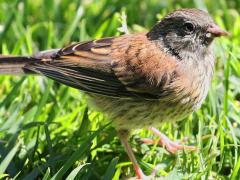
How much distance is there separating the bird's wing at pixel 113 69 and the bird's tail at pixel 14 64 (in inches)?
3.2

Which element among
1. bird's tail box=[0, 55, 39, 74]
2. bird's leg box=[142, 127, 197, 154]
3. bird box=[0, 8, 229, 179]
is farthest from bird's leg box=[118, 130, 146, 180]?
bird's tail box=[0, 55, 39, 74]

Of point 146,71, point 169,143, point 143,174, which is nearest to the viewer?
point 143,174

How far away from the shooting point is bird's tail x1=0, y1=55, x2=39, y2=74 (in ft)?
14.3

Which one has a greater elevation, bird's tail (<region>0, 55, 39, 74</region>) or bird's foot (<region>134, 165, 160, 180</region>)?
bird's tail (<region>0, 55, 39, 74</region>)

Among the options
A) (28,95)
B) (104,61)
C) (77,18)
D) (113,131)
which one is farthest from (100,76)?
(77,18)

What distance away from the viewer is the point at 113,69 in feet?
14.0

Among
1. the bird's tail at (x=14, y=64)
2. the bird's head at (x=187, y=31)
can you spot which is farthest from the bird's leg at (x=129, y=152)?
the bird's tail at (x=14, y=64)

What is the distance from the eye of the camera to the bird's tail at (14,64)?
4.36 metres

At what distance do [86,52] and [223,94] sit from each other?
1.07 m

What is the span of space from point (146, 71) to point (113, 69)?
0.24 m

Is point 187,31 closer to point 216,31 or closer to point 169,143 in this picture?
point 216,31

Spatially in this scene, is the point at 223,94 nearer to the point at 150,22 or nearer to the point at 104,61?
the point at 104,61

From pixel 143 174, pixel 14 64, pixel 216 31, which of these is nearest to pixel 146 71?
pixel 216 31

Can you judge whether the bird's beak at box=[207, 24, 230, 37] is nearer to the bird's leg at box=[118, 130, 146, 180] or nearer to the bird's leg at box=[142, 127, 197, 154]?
the bird's leg at box=[142, 127, 197, 154]
